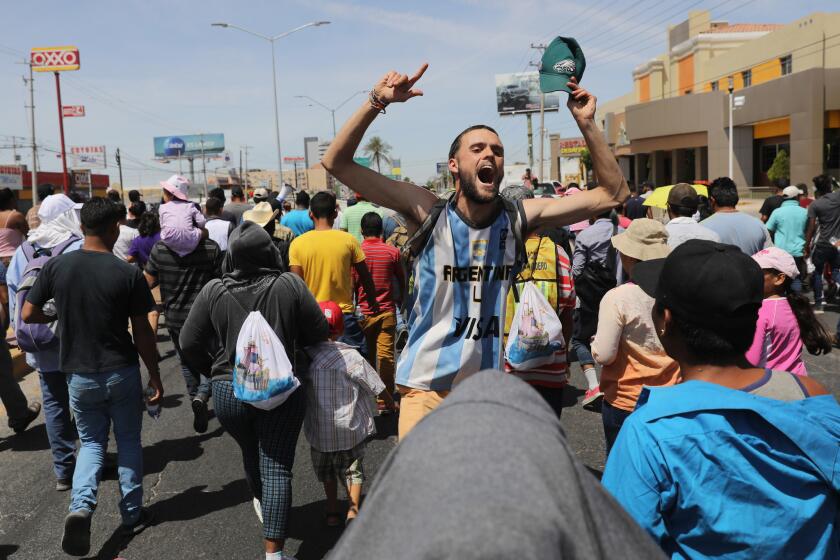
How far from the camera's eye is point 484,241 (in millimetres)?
3234

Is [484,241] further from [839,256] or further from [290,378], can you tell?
[839,256]

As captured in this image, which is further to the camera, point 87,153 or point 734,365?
point 87,153

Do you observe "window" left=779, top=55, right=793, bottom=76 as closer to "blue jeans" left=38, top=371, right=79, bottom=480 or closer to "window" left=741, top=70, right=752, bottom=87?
"window" left=741, top=70, right=752, bottom=87

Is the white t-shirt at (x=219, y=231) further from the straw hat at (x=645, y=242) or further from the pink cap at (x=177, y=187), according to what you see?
the straw hat at (x=645, y=242)

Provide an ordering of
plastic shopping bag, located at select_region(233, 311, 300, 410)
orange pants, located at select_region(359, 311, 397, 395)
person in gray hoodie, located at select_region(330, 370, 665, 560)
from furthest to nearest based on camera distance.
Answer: orange pants, located at select_region(359, 311, 397, 395) < plastic shopping bag, located at select_region(233, 311, 300, 410) < person in gray hoodie, located at select_region(330, 370, 665, 560)

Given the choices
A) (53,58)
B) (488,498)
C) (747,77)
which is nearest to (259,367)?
(488,498)

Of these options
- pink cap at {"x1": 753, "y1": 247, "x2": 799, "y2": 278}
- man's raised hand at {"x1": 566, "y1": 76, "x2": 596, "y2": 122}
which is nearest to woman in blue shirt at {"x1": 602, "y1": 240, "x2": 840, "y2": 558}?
man's raised hand at {"x1": 566, "y1": 76, "x2": 596, "y2": 122}

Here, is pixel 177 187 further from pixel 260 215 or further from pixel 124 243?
pixel 124 243

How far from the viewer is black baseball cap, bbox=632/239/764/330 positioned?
1.80 meters

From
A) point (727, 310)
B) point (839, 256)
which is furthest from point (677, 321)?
point (839, 256)

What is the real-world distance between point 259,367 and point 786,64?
1620 inches

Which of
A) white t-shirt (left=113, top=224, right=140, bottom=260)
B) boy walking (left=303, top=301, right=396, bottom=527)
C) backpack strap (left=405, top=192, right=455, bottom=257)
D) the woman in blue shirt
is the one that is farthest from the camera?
white t-shirt (left=113, top=224, right=140, bottom=260)

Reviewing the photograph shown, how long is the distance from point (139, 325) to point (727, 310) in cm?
365

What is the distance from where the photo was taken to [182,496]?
5.04 m
